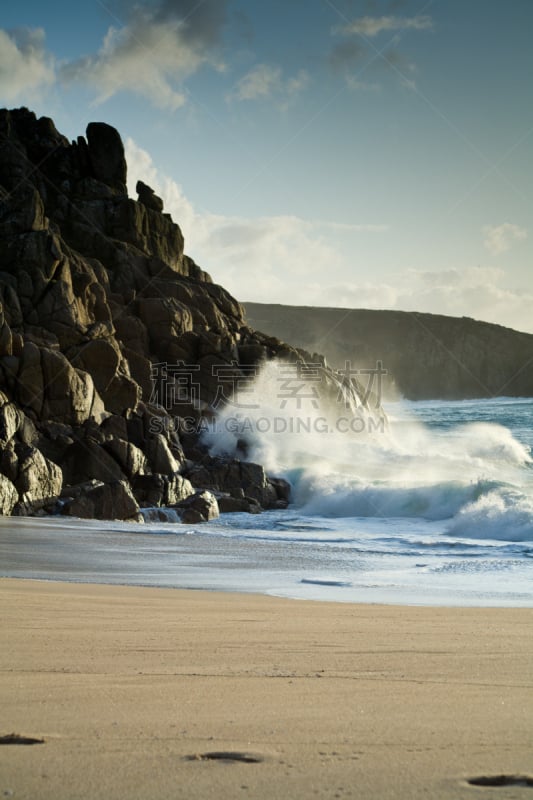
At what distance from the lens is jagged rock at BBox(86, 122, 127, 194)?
4453 centimetres

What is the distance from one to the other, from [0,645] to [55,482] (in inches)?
629

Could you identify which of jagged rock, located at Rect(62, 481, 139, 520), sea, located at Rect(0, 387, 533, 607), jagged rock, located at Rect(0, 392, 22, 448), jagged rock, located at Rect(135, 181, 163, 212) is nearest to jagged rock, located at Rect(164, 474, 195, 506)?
sea, located at Rect(0, 387, 533, 607)

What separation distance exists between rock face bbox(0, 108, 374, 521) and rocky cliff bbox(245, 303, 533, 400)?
265 ft

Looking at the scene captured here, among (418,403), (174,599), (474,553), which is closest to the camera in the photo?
(174,599)

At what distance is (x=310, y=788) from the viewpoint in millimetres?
2064

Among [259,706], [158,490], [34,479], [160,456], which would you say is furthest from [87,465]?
[259,706]

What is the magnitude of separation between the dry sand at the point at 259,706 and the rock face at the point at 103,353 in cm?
1415

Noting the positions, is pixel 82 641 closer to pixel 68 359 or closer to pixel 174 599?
pixel 174 599

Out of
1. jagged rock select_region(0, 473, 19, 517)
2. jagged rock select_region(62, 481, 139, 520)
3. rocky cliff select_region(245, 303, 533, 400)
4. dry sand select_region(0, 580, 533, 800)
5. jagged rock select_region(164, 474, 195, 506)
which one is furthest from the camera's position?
rocky cliff select_region(245, 303, 533, 400)

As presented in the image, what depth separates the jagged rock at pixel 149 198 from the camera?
4481 centimetres

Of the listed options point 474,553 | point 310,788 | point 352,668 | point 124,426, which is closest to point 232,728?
point 310,788

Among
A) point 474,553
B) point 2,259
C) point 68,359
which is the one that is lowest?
point 474,553

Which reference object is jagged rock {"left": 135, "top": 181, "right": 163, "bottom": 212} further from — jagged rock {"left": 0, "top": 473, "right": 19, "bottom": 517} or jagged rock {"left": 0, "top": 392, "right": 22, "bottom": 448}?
jagged rock {"left": 0, "top": 473, "right": 19, "bottom": 517}

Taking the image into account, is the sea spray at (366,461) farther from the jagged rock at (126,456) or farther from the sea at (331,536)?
the jagged rock at (126,456)
